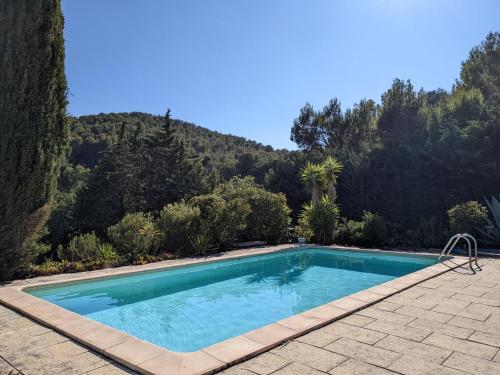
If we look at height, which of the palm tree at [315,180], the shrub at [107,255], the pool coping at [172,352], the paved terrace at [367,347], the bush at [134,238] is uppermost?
the palm tree at [315,180]

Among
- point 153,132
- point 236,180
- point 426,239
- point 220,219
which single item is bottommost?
point 426,239

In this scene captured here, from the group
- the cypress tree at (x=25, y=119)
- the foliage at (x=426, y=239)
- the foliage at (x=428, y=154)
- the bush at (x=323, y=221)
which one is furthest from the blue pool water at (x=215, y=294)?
the foliage at (x=428, y=154)

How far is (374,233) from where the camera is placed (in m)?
12.2

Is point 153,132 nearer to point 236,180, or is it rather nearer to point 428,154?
point 236,180

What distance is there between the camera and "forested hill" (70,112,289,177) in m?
37.2

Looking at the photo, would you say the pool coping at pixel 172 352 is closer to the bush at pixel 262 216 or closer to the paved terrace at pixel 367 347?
the paved terrace at pixel 367 347

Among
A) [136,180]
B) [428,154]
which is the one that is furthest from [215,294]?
[136,180]

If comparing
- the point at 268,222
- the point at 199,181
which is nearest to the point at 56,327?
the point at 268,222

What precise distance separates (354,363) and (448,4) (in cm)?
971

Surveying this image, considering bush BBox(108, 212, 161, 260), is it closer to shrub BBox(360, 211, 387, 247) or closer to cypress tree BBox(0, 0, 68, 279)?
cypress tree BBox(0, 0, 68, 279)

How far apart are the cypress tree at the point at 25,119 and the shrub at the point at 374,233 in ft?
31.1

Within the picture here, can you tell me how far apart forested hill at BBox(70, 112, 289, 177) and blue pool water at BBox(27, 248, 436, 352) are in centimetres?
2192

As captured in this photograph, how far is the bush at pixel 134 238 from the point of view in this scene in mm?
9195

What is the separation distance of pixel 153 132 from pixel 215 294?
26550 millimetres
